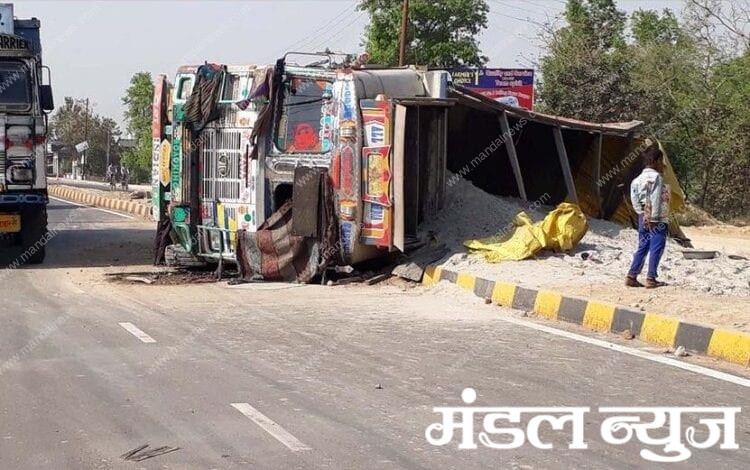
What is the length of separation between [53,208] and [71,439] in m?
26.4

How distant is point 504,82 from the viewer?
34.7 metres

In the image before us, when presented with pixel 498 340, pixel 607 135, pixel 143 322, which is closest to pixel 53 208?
pixel 607 135

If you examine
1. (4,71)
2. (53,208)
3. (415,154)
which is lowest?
(53,208)

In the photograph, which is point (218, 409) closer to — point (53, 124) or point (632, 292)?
A: point (632, 292)

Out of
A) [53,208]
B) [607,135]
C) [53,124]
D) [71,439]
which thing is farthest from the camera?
[53,124]

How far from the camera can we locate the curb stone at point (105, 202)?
2869cm

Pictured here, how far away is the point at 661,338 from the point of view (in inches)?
331

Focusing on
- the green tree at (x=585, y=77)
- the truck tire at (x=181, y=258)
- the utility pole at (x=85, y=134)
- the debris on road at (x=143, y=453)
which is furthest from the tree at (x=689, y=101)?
the utility pole at (x=85, y=134)

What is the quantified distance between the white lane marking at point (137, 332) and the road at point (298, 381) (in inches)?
1.2

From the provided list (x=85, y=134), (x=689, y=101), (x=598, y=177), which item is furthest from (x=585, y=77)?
(x=85, y=134)

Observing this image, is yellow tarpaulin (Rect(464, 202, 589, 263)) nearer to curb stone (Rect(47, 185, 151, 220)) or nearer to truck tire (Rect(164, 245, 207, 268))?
truck tire (Rect(164, 245, 207, 268))

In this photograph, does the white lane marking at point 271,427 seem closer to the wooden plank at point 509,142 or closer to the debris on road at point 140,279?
the debris on road at point 140,279

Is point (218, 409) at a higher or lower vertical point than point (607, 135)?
lower

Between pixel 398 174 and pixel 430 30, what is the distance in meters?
33.2
